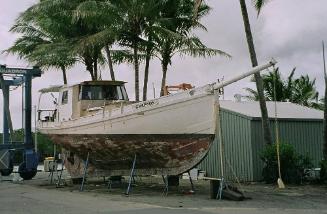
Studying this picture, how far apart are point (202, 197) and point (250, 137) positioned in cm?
660

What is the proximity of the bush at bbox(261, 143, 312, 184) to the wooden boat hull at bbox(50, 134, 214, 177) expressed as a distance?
186 inches

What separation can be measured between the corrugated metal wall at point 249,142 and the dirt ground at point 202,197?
143cm

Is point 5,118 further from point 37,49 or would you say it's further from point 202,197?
point 202,197

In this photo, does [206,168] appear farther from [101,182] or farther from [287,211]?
[287,211]

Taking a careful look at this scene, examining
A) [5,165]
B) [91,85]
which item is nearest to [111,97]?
[91,85]

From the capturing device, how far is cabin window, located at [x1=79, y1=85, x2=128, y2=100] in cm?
2061

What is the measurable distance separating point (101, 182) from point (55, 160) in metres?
2.25

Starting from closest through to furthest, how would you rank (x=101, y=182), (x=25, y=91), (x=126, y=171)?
(x=126, y=171)
(x=101, y=182)
(x=25, y=91)

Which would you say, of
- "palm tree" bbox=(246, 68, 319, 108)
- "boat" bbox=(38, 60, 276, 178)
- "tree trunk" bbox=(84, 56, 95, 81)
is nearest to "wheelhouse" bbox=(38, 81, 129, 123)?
"boat" bbox=(38, 60, 276, 178)

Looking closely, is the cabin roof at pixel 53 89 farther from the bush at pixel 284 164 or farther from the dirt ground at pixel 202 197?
the bush at pixel 284 164

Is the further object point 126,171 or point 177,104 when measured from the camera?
point 126,171

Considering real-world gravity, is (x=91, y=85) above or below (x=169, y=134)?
above

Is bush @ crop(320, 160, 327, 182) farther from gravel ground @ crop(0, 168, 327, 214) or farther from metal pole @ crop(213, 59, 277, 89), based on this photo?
metal pole @ crop(213, 59, 277, 89)

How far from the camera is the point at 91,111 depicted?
65.3 feet
